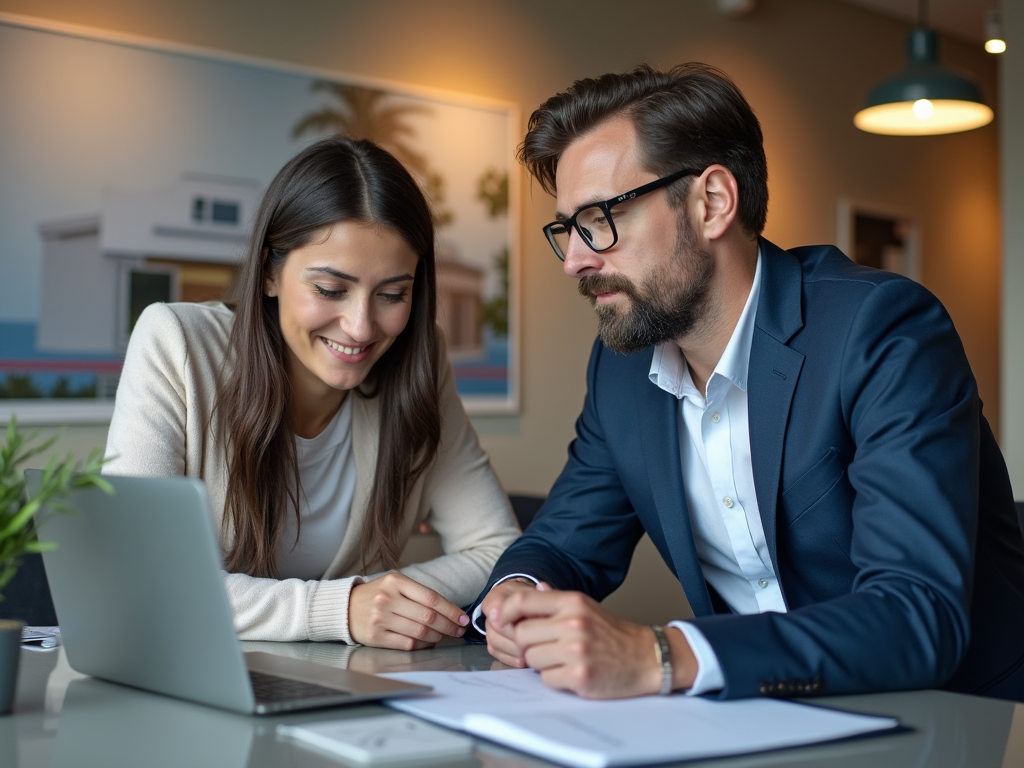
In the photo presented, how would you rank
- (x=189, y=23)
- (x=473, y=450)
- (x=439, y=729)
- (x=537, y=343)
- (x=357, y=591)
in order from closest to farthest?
(x=439, y=729), (x=357, y=591), (x=473, y=450), (x=189, y=23), (x=537, y=343)

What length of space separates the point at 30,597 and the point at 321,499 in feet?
2.07

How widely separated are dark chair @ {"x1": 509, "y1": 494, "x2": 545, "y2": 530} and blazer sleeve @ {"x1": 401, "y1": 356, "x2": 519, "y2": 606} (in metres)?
0.59

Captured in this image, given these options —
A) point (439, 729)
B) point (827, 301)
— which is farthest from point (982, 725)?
point (827, 301)

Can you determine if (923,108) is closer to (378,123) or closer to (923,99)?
(923,99)

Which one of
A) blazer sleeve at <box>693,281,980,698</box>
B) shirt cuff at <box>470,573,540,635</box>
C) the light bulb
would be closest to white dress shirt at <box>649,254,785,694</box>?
blazer sleeve at <box>693,281,980,698</box>

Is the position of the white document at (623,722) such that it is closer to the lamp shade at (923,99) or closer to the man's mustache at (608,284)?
the man's mustache at (608,284)

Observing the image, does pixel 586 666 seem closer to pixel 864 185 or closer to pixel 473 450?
pixel 473 450

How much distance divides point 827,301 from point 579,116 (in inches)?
20.8

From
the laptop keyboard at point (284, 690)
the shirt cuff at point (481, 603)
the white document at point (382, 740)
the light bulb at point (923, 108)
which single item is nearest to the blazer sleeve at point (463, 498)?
the shirt cuff at point (481, 603)

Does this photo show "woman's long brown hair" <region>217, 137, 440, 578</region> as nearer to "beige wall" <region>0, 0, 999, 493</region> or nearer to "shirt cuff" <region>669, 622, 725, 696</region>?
"shirt cuff" <region>669, 622, 725, 696</region>

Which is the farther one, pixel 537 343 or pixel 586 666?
pixel 537 343

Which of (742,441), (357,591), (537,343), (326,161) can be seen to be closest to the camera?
(357,591)

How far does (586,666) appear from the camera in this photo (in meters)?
1.00

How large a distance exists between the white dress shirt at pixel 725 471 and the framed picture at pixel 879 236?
3.98 m
